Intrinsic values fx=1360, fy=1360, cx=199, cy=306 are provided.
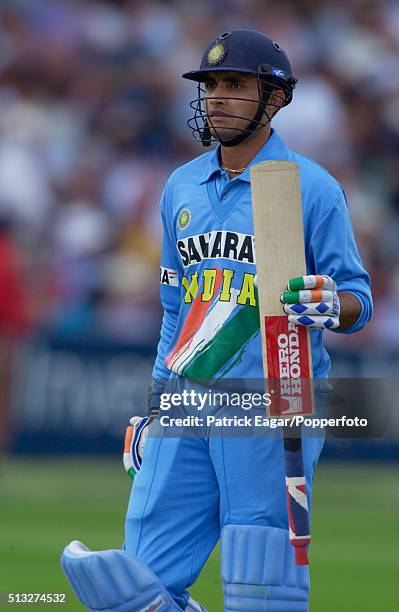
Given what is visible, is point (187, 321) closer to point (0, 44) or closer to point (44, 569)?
point (44, 569)

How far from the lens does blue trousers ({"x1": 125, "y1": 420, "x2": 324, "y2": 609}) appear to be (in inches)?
167

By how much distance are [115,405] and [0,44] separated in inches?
146

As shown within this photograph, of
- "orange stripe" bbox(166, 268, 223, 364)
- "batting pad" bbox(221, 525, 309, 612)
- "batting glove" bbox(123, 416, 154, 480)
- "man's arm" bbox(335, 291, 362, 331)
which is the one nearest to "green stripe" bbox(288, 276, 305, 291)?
"man's arm" bbox(335, 291, 362, 331)

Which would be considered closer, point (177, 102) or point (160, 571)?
point (160, 571)

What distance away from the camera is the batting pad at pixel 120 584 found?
4.21m

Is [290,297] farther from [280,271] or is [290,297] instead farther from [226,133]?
[226,133]

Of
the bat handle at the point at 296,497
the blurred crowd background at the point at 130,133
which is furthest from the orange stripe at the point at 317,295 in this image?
the blurred crowd background at the point at 130,133

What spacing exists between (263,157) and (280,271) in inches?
20.9

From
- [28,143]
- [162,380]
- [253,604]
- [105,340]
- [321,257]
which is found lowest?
[253,604]

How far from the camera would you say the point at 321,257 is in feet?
14.1

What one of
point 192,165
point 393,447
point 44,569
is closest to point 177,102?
point 393,447

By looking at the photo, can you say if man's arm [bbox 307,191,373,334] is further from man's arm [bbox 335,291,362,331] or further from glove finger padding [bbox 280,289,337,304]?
glove finger padding [bbox 280,289,337,304]

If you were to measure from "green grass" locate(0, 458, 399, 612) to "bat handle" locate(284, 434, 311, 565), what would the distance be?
202cm

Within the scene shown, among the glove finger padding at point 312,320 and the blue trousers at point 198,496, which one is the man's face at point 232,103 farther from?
the blue trousers at point 198,496
